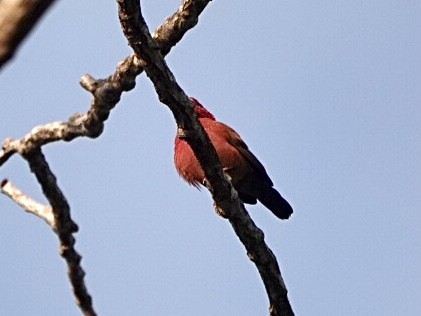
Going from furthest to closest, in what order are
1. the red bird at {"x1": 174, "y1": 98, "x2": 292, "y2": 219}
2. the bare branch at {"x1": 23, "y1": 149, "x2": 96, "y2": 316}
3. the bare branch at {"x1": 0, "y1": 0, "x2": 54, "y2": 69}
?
the red bird at {"x1": 174, "y1": 98, "x2": 292, "y2": 219} → the bare branch at {"x1": 23, "y1": 149, "x2": 96, "y2": 316} → the bare branch at {"x1": 0, "y1": 0, "x2": 54, "y2": 69}

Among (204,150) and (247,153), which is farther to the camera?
(247,153)

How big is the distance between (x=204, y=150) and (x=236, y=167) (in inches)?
104

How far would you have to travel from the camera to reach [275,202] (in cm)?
808

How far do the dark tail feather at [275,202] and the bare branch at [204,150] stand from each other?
7.67 ft

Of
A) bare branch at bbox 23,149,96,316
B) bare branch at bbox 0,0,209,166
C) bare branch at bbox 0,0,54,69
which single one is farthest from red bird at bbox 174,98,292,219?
bare branch at bbox 0,0,54,69

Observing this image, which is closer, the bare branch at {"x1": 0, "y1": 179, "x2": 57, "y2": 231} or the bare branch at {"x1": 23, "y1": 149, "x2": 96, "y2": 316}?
the bare branch at {"x1": 23, "y1": 149, "x2": 96, "y2": 316}

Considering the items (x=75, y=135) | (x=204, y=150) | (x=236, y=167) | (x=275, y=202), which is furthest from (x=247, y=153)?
(x=204, y=150)

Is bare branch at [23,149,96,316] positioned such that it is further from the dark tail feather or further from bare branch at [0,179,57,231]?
the dark tail feather

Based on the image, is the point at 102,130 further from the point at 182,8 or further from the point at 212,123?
the point at 212,123

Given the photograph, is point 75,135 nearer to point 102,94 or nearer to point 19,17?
point 102,94

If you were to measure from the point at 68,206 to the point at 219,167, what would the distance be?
3.50ft

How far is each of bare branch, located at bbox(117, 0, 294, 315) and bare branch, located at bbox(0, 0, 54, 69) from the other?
2325 mm

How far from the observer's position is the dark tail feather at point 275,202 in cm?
805

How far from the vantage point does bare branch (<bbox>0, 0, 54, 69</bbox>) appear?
1676mm
